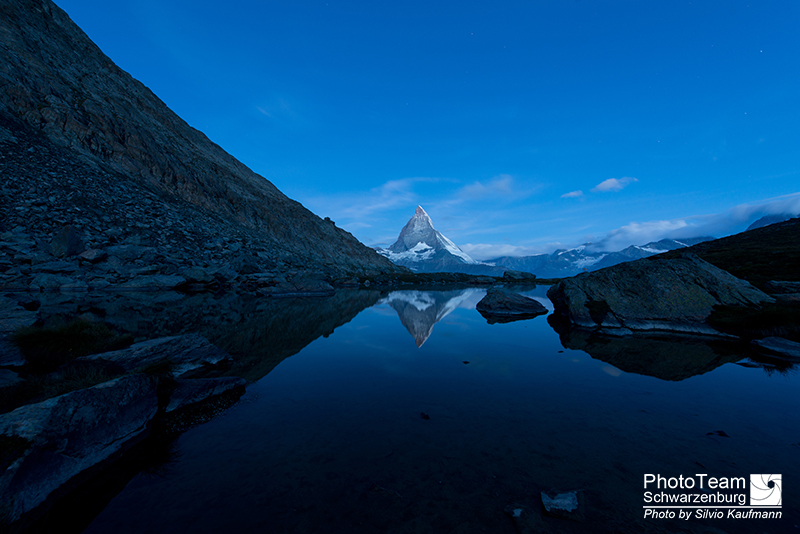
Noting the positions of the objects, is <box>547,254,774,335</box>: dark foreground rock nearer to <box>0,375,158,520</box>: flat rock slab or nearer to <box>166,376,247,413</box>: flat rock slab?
<box>166,376,247,413</box>: flat rock slab

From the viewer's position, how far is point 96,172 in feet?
148

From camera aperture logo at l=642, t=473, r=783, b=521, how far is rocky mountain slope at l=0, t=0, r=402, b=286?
47.3 m

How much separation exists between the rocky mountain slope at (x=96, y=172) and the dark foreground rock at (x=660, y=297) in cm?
4990

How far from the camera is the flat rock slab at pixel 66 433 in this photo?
4.71 metres

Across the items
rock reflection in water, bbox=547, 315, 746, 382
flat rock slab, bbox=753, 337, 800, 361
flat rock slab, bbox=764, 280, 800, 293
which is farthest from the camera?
flat rock slab, bbox=764, 280, 800, 293

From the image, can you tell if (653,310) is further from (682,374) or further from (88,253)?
(88,253)

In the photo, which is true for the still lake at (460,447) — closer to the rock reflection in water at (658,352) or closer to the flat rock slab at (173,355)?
the rock reflection in water at (658,352)

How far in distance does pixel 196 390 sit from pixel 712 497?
13.3m

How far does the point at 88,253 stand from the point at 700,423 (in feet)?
173

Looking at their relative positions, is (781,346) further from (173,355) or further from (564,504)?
(173,355)

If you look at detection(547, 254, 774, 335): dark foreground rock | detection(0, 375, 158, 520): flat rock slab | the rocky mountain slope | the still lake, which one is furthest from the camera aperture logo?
the rocky mountain slope

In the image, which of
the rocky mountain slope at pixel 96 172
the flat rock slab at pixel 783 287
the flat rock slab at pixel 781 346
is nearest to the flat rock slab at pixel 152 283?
the rocky mountain slope at pixel 96 172

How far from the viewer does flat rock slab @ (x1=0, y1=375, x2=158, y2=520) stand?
15.5 ft

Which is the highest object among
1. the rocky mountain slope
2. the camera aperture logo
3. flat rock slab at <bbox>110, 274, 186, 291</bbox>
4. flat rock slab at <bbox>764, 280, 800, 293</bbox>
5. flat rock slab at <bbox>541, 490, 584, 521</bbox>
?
the rocky mountain slope
